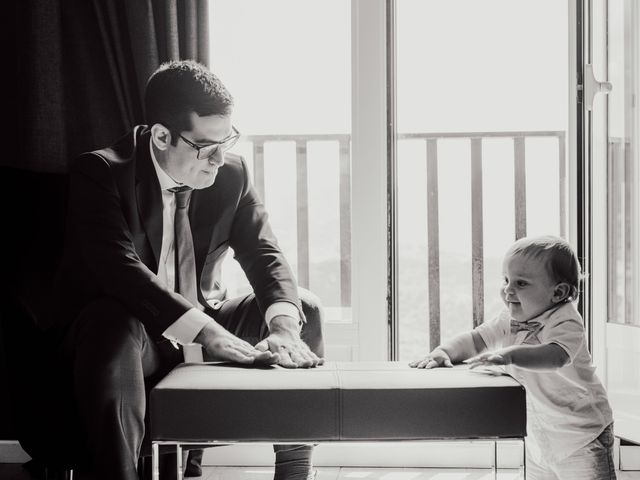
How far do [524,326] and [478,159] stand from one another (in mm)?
2161

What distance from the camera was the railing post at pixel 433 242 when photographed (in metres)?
3.77

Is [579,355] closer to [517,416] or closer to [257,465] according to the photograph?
[517,416]

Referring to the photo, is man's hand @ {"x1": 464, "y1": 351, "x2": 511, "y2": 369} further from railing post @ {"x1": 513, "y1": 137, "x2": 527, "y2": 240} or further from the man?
railing post @ {"x1": 513, "y1": 137, "x2": 527, "y2": 240}

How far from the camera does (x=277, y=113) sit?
2.80 metres

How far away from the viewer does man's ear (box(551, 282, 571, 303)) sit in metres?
1.71

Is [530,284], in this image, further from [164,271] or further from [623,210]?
[164,271]

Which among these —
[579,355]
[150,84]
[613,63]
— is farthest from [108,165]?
[613,63]

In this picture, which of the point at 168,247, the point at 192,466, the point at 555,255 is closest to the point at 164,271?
the point at 168,247

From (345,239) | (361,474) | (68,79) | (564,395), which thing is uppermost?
(68,79)

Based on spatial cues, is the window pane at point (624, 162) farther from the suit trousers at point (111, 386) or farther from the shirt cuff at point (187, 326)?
the suit trousers at point (111, 386)

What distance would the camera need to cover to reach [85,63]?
2482 mm

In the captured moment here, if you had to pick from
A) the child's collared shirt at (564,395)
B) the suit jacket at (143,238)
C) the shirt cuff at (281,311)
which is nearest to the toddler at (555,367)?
the child's collared shirt at (564,395)

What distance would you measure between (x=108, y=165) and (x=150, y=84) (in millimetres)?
284

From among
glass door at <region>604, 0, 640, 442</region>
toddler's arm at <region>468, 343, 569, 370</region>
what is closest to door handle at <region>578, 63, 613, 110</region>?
glass door at <region>604, 0, 640, 442</region>
